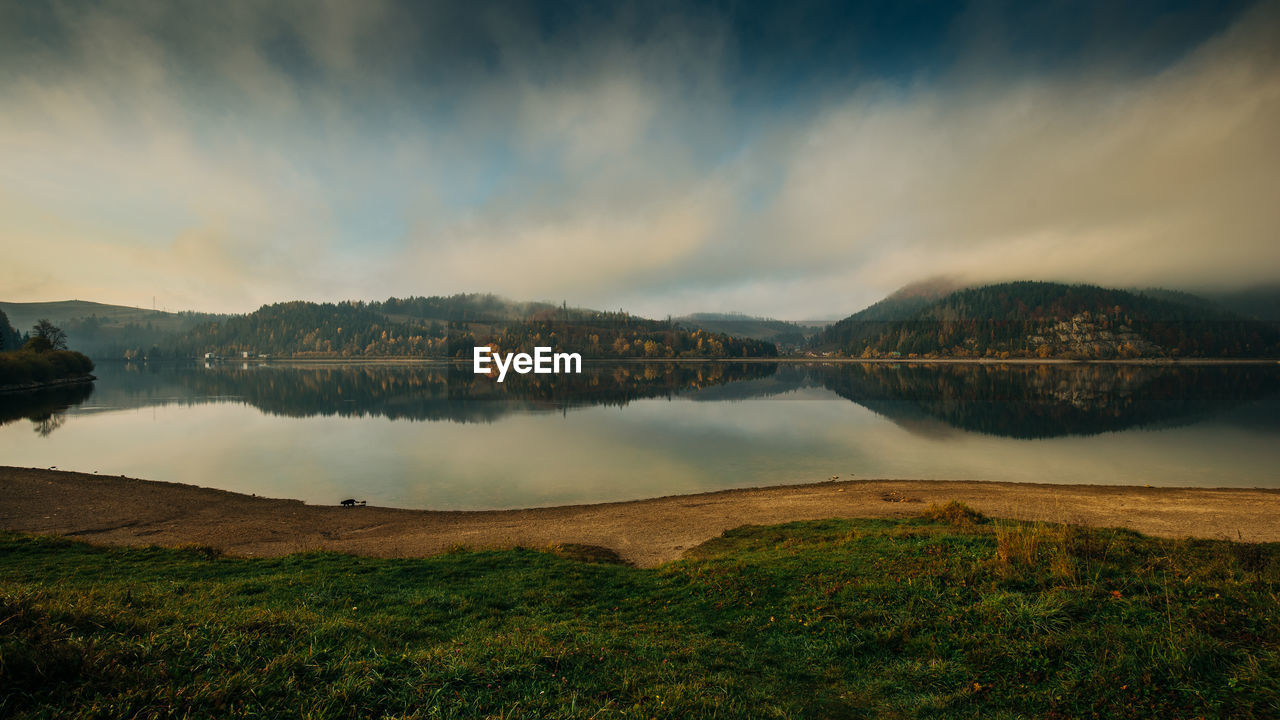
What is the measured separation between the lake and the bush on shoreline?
22.2m

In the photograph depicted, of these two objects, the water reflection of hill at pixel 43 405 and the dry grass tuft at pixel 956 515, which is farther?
the water reflection of hill at pixel 43 405

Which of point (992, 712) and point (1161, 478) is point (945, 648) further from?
point (1161, 478)

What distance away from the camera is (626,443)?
4584 cm

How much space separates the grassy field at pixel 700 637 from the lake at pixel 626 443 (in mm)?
18026

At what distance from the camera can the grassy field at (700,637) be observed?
204 inches

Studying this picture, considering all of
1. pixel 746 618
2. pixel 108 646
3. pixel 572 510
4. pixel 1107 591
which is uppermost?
pixel 108 646

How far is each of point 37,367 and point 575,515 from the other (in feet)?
453

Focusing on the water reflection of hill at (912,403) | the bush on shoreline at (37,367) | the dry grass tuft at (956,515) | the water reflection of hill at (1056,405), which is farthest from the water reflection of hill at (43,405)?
the water reflection of hill at (1056,405)

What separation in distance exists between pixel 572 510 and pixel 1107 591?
829 inches

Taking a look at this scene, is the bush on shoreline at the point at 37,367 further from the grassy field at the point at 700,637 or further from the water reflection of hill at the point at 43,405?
the grassy field at the point at 700,637

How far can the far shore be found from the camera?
1952 centimetres

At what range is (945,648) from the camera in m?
7.97

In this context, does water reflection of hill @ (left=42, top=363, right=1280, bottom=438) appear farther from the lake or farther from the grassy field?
the grassy field

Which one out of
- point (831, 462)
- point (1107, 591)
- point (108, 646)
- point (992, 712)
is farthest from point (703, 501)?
point (108, 646)
